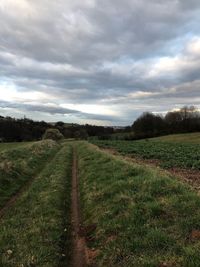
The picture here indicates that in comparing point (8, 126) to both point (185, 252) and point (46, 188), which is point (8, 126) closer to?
point (46, 188)

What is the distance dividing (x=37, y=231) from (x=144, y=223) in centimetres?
301

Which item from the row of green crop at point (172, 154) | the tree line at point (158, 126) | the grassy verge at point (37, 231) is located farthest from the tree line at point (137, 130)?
the grassy verge at point (37, 231)

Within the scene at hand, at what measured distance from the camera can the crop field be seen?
7.37m

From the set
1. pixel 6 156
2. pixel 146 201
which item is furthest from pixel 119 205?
pixel 6 156

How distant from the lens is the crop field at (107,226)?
7.37m

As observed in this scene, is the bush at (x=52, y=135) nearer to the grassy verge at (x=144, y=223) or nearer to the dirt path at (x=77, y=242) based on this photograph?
the grassy verge at (x=144, y=223)

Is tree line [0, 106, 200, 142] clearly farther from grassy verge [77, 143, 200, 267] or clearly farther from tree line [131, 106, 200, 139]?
grassy verge [77, 143, 200, 267]

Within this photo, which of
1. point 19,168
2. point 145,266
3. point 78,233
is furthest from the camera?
point 19,168

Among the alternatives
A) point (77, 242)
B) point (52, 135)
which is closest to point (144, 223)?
point (77, 242)

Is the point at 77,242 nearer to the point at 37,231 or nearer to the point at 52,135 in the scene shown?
the point at 37,231

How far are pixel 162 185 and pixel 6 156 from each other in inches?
849

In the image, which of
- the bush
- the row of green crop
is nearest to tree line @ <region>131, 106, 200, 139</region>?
the bush

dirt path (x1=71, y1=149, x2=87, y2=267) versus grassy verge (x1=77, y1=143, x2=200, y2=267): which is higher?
grassy verge (x1=77, y1=143, x2=200, y2=267)

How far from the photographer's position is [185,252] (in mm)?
6762
